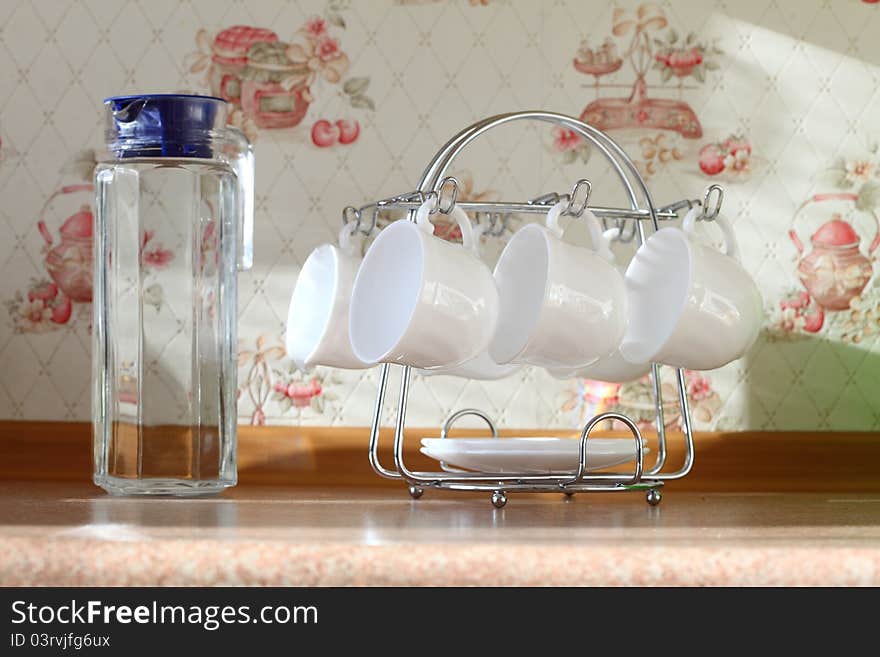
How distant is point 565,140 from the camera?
1557mm

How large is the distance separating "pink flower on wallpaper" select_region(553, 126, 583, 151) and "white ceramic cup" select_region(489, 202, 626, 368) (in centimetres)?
38

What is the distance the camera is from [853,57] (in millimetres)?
1578

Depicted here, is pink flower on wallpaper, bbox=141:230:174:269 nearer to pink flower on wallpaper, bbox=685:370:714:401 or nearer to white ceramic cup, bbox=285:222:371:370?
white ceramic cup, bbox=285:222:371:370

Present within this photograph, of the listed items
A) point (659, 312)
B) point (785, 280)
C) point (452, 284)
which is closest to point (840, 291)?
point (785, 280)

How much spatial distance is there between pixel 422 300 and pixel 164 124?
0.42 meters

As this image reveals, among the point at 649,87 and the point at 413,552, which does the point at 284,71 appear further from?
the point at 413,552

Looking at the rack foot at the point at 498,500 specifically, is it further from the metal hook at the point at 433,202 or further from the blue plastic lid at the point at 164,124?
the blue plastic lid at the point at 164,124

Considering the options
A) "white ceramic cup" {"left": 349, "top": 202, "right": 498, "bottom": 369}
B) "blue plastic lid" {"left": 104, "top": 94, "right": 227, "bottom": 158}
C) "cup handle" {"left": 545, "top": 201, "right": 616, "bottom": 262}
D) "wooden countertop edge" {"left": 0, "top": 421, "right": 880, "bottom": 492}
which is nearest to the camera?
"white ceramic cup" {"left": 349, "top": 202, "right": 498, "bottom": 369}

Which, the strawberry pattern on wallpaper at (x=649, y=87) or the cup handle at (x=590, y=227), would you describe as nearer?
the cup handle at (x=590, y=227)

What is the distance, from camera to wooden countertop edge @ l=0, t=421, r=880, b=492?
150 centimetres

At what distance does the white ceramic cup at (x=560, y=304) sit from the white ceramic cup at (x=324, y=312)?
174mm

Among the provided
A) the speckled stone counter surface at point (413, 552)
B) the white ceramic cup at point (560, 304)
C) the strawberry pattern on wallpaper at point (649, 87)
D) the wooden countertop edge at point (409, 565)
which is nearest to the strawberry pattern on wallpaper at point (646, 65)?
the strawberry pattern on wallpaper at point (649, 87)

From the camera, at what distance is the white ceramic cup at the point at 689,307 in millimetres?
1177

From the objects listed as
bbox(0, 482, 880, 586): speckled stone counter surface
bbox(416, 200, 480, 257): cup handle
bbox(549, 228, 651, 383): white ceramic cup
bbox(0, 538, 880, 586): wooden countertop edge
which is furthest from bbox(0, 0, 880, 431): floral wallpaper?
bbox(0, 538, 880, 586): wooden countertop edge
